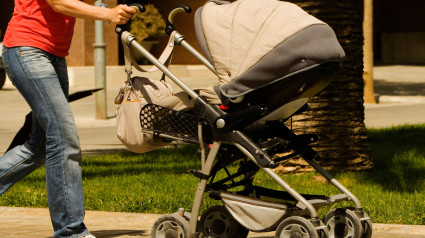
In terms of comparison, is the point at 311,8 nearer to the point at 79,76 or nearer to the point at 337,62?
the point at 337,62

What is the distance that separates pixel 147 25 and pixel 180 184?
16587mm

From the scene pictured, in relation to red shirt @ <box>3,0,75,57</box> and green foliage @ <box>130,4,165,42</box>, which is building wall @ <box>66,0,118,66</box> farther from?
red shirt @ <box>3,0,75,57</box>

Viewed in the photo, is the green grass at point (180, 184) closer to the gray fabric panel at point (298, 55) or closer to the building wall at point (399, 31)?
the gray fabric panel at point (298, 55)

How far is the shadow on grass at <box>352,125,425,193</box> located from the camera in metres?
8.27

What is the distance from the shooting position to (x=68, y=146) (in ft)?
17.9

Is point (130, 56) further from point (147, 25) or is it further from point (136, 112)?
point (147, 25)

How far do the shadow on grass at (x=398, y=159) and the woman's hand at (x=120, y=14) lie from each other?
3.39 meters

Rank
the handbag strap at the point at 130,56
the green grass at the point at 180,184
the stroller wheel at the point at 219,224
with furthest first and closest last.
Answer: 1. the green grass at the point at 180,184
2. the stroller wheel at the point at 219,224
3. the handbag strap at the point at 130,56

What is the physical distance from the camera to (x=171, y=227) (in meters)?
5.52

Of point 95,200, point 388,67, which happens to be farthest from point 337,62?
point 388,67

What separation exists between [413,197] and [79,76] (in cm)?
1543

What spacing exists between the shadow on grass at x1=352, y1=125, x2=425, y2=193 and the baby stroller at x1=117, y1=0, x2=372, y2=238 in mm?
2699

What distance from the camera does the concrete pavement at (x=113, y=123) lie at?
6.40 meters

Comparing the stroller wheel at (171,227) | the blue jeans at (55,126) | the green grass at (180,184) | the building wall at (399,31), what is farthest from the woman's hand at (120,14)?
the building wall at (399,31)
